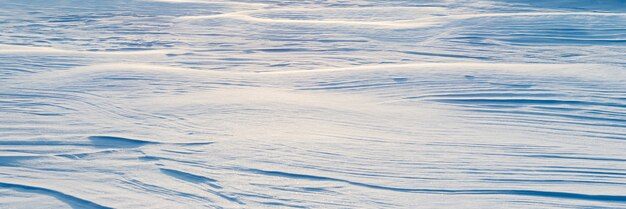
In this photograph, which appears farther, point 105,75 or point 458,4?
point 458,4

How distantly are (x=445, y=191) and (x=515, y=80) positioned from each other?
2.18ft

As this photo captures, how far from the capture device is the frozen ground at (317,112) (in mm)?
1271

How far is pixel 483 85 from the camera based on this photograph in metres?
1.81

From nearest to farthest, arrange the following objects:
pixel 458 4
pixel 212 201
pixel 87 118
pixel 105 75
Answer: pixel 212 201
pixel 87 118
pixel 105 75
pixel 458 4

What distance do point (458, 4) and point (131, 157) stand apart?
Answer: 1864mm

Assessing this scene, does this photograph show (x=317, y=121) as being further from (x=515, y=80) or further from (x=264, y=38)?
(x=264, y=38)

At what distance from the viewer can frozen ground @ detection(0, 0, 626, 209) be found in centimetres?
127

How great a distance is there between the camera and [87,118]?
63.7 inches

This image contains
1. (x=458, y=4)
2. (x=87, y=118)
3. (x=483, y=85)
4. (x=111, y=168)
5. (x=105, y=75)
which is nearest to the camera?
(x=111, y=168)

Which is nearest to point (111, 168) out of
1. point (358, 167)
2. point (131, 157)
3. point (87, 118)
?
point (131, 157)

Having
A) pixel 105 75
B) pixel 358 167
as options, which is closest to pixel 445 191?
pixel 358 167

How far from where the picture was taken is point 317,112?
1.65 metres

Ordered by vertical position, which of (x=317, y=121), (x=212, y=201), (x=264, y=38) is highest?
(x=264, y=38)

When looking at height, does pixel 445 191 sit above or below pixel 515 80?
below
